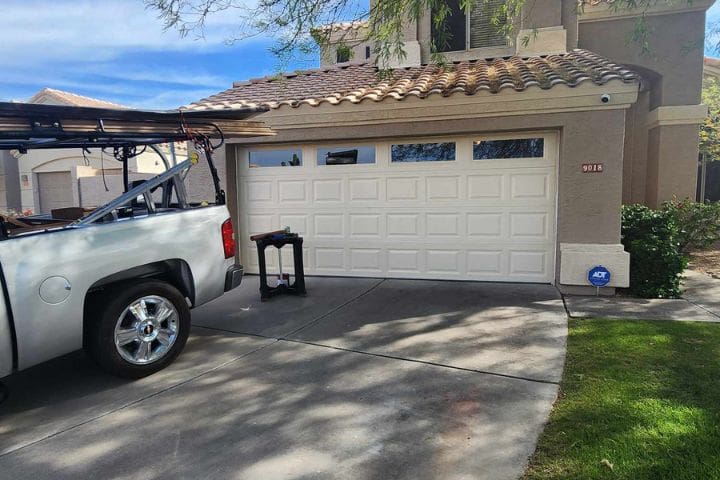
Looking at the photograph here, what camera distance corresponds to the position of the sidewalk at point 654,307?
5.96m

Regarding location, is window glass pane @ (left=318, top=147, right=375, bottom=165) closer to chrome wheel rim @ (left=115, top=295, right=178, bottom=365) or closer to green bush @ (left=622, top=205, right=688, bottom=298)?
green bush @ (left=622, top=205, right=688, bottom=298)

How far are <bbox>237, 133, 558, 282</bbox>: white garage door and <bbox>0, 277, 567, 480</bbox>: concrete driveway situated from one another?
1900mm

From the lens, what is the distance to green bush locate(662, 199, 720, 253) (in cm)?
963

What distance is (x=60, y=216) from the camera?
5406mm

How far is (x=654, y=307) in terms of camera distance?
21.1 ft

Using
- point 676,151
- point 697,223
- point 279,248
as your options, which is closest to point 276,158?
point 279,248

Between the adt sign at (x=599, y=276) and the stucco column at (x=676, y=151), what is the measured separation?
5.41m

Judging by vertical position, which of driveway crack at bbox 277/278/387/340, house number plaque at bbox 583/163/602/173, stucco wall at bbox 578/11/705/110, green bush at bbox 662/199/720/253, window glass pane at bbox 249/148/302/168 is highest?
stucco wall at bbox 578/11/705/110

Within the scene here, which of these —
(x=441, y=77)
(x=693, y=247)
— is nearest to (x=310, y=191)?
(x=441, y=77)

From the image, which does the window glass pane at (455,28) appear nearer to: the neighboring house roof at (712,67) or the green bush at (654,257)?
the green bush at (654,257)

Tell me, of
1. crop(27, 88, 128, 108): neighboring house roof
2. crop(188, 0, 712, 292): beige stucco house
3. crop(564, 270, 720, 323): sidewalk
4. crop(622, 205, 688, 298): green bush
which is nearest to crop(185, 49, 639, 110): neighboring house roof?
crop(188, 0, 712, 292): beige stucco house

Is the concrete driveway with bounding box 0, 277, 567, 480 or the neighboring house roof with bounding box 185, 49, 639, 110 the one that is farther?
the neighboring house roof with bounding box 185, 49, 639, 110

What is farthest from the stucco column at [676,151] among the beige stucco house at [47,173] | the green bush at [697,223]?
the beige stucco house at [47,173]

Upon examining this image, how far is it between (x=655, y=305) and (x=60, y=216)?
24.0 feet
